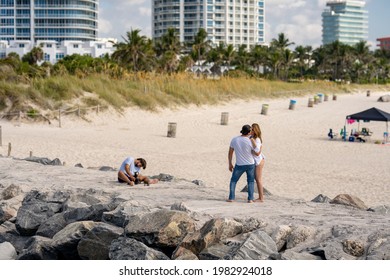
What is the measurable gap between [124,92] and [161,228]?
2347cm

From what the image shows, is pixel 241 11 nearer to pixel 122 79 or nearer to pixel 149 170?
pixel 122 79

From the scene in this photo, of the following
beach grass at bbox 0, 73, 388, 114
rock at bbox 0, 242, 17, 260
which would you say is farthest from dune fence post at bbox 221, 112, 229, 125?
rock at bbox 0, 242, 17, 260

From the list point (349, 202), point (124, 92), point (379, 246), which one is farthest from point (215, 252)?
point (124, 92)

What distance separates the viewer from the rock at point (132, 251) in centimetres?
654

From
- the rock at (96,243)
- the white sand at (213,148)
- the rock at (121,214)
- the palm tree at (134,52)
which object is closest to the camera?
the rock at (96,243)

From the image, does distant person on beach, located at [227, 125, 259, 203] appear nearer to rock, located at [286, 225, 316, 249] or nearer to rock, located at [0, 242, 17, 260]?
rock, located at [286, 225, 316, 249]

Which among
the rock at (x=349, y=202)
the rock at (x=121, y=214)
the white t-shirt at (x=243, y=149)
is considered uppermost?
the white t-shirt at (x=243, y=149)

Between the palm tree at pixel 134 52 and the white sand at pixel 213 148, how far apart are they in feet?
75.0

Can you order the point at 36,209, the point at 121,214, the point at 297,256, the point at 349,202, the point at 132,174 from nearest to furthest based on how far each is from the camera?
the point at 297,256
the point at 121,214
the point at 36,209
the point at 349,202
the point at 132,174

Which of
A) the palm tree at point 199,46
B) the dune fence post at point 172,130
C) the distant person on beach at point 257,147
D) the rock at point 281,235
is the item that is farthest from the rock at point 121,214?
the palm tree at point 199,46

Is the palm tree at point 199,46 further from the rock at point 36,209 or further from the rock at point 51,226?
the rock at point 51,226

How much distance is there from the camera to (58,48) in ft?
358

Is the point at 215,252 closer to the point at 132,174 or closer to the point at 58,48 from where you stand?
the point at 132,174

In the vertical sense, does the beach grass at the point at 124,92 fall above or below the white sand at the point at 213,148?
above
